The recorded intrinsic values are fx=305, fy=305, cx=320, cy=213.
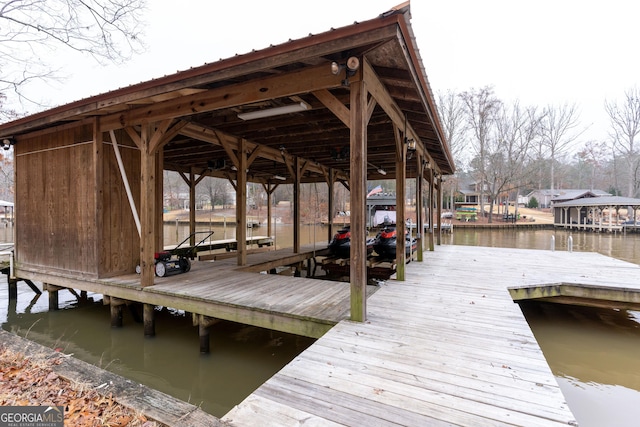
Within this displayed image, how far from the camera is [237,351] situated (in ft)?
14.2

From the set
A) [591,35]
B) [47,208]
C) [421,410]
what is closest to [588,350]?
[421,410]

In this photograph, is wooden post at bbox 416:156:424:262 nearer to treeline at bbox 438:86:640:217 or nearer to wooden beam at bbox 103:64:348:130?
wooden beam at bbox 103:64:348:130

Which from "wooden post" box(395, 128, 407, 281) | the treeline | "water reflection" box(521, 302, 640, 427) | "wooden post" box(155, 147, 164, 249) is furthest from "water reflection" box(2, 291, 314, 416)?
the treeline

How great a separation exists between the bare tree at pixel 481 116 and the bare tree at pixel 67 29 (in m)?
26.7

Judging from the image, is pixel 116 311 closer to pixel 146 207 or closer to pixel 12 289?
pixel 146 207

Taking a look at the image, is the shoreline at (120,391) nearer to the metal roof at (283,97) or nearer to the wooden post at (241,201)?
the metal roof at (283,97)

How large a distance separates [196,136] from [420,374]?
5370 mm

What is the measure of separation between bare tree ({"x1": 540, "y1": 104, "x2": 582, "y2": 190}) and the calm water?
31851mm

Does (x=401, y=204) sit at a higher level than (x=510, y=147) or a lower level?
lower

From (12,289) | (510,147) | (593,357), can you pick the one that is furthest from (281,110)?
(510,147)

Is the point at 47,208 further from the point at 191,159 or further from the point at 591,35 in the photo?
the point at 591,35

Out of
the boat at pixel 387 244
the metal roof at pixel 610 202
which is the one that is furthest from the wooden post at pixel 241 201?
the metal roof at pixel 610 202

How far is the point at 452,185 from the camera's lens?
27453 millimetres

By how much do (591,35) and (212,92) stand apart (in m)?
40.3
